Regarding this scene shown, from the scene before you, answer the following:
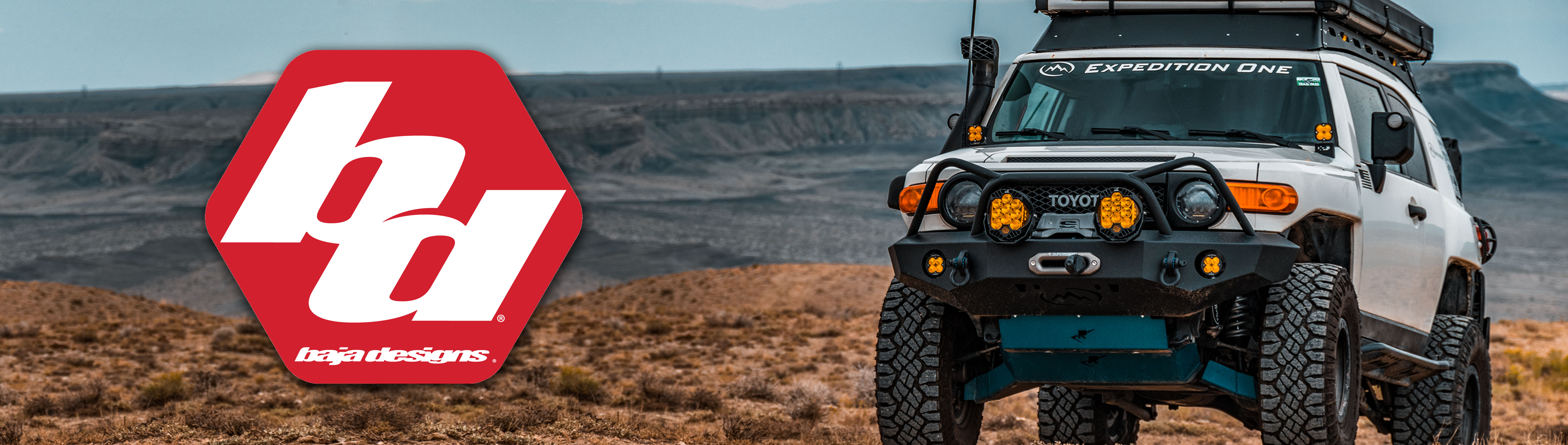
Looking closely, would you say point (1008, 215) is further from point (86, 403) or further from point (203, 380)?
point (203, 380)

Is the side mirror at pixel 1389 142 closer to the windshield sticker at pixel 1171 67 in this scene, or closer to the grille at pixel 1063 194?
the windshield sticker at pixel 1171 67

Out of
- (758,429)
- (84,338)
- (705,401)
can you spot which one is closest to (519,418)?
(758,429)

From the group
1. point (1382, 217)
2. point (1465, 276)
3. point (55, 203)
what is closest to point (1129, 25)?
point (1382, 217)

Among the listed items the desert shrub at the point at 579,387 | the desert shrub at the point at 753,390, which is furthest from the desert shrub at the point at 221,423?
the desert shrub at the point at 753,390

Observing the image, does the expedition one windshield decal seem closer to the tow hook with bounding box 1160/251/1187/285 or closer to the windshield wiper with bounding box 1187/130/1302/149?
the windshield wiper with bounding box 1187/130/1302/149

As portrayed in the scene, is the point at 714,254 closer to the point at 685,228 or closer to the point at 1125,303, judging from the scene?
the point at 685,228

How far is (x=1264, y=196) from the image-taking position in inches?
227

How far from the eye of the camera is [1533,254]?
108250 millimetres

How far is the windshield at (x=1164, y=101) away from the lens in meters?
6.95

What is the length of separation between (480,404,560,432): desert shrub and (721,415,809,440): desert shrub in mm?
1364

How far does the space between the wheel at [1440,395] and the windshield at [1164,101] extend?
2.31 meters

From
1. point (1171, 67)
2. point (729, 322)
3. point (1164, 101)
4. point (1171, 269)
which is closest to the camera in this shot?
point (1171, 269)

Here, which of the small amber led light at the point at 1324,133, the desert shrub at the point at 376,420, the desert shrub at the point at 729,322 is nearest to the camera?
the small amber led light at the point at 1324,133

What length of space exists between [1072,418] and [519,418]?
13.3 feet
